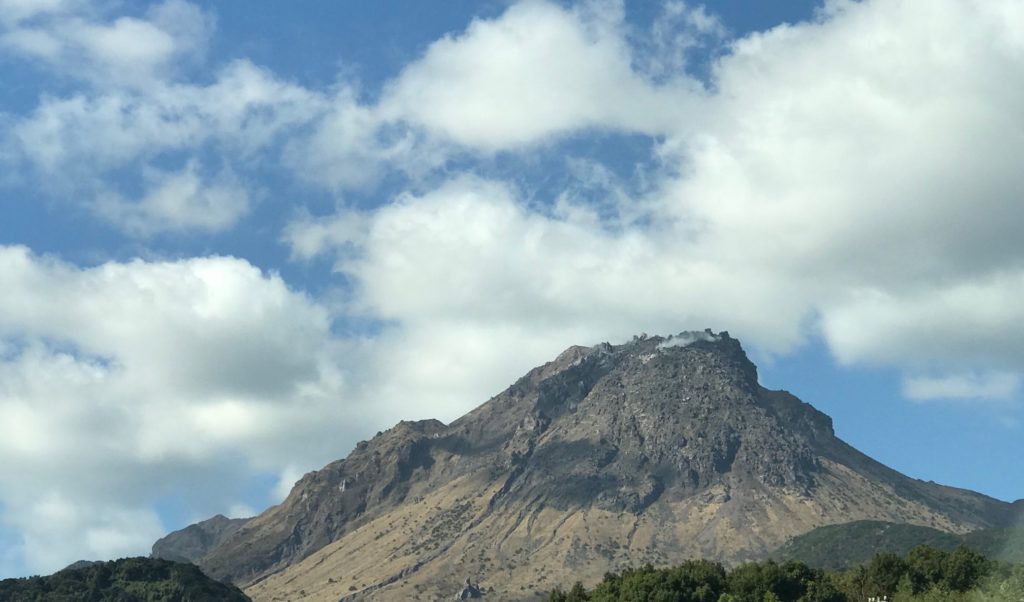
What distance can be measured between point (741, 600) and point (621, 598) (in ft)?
61.2

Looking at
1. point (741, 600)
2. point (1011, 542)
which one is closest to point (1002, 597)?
point (1011, 542)

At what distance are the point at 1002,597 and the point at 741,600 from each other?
61.4 metres

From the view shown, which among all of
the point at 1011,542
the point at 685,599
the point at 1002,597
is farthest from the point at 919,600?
the point at 1002,597

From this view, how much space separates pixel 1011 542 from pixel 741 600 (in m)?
40.8

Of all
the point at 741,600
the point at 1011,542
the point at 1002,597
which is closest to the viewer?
the point at 1002,597

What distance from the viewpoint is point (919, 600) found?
189 m

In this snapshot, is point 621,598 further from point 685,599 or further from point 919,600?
point 919,600

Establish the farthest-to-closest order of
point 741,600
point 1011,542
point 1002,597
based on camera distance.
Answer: point 741,600, point 1011,542, point 1002,597

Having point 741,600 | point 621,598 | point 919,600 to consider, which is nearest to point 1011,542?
point 919,600

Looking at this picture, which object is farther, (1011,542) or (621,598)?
(621,598)

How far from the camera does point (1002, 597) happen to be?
456ft

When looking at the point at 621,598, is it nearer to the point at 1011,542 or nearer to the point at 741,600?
the point at 741,600

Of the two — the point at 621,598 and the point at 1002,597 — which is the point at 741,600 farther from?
the point at 1002,597

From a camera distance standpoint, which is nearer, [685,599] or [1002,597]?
[1002,597]
